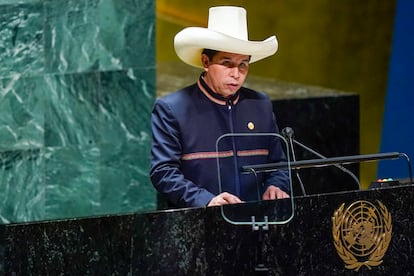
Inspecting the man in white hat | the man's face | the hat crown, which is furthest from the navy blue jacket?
the hat crown

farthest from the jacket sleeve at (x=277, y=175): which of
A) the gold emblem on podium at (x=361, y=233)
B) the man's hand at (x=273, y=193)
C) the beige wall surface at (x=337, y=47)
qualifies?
the beige wall surface at (x=337, y=47)

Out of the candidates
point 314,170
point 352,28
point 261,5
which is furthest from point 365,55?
point 314,170

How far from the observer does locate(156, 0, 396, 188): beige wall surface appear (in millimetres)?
9914

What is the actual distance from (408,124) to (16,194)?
2775mm

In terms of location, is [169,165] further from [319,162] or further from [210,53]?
[319,162]

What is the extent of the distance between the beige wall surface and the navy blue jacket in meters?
3.28

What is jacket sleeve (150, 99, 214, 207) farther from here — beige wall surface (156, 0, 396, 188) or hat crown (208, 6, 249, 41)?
beige wall surface (156, 0, 396, 188)

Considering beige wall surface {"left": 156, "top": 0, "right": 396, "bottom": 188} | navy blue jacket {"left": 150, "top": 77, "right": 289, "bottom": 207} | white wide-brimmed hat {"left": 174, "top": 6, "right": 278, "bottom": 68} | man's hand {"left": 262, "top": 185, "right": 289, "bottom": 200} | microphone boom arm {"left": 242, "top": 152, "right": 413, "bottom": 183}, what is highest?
beige wall surface {"left": 156, "top": 0, "right": 396, "bottom": 188}

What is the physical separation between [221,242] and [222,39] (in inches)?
44.3

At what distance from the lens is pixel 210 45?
6.29m

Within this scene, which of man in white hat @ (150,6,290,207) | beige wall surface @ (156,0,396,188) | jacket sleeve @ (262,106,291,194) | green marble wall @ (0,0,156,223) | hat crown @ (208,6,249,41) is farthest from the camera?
beige wall surface @ (156,0,396,188)

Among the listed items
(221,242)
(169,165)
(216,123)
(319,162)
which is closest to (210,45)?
(216,123)

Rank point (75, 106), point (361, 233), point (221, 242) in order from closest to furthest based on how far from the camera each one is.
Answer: point (221, 242) → point (361, 233) → point (75, 106)

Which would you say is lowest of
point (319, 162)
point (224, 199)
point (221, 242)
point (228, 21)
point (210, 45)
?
point (221, 242)
